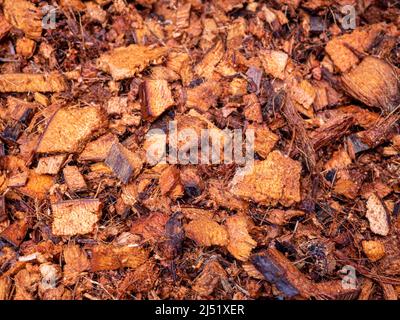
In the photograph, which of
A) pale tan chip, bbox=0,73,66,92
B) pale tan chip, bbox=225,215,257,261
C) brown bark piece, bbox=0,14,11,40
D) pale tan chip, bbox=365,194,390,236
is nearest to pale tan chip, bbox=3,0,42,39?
brown bark piece, bbox=0,14,11,40

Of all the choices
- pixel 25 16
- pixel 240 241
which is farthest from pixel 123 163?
pixel 25 16

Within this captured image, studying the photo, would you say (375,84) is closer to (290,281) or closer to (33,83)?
(290,281)

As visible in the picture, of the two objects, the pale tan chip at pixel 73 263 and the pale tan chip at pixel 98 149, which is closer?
the pale tan chip at pixel 73 263

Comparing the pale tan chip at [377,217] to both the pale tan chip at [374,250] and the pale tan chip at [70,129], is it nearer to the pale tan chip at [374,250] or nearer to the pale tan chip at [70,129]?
the pale tan chip at [374,250]

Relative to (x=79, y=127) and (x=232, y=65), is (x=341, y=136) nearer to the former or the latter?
(x=232, y=65)

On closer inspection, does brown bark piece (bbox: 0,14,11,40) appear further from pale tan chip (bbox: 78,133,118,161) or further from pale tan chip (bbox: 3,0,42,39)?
pale tan chip (bbox: 78,133,118,161)

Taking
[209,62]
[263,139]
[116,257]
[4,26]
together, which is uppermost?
[4,26]

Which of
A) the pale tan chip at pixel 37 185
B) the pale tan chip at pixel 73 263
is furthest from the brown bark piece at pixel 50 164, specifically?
the pale tan chip at pixel 73 263
